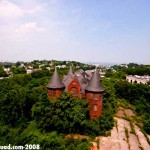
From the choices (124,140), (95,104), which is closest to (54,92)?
(95,104)

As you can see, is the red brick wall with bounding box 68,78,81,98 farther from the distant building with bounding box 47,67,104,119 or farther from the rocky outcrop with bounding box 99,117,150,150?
the rocky outcrop with bounding box 99,117,150,150

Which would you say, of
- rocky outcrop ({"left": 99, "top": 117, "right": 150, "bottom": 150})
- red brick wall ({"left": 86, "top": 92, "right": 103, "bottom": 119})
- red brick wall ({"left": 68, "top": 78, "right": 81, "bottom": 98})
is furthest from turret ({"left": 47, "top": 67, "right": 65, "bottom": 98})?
rocky outcrop ({"left": 99, "top": 117, "right": 150, "bottom": 150})

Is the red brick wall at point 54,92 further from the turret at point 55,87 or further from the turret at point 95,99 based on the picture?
the turret at point 95,99

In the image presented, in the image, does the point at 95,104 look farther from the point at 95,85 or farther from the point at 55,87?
the point at 55,87

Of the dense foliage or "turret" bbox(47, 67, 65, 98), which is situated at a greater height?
"turret" bbox(47, 67, 65, 98)

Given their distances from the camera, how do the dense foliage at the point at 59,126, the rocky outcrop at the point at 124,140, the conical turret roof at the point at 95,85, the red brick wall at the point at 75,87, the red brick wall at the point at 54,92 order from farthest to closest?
the red brick wall at the point at 54,92 < the red brick wall at the point at 75,87 < the conical turret roof at the point at 95,85 < the rocky outcrop at the point at 124,140 < the dense foliage at the point at 59,126

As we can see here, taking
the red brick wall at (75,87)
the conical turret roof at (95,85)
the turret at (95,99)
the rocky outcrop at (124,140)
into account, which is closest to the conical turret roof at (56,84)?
the red brick wall at (75,87)

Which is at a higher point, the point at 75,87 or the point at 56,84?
the point at 56,84

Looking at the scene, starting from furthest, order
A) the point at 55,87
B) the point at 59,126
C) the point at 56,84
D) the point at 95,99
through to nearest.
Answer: the point at 56,84 → the point at 55,87 → the point at 95,99 → the point at 59,126
